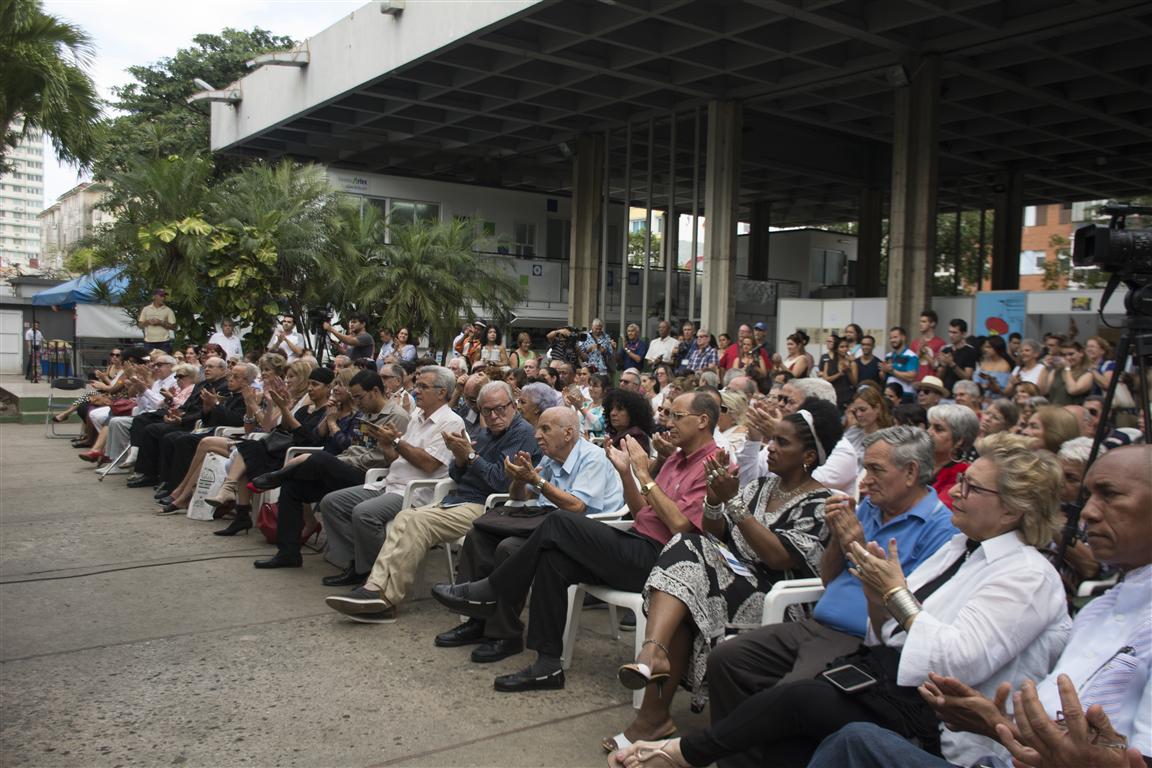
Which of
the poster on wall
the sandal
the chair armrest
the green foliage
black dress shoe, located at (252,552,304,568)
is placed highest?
the green foliage

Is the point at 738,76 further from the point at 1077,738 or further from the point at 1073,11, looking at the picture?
the point at 1077,738

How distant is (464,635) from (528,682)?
0.72m

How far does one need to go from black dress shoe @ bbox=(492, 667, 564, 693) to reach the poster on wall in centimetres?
1075

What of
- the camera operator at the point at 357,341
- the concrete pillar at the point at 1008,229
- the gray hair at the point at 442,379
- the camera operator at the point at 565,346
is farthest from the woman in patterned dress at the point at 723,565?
the concrete pillar at the point at 1008,229

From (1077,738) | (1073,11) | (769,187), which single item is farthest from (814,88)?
(1077,738)

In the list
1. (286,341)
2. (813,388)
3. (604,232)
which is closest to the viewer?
(813,388)

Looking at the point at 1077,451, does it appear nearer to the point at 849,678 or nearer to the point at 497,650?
the point at 849,678

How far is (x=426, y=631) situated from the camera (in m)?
4.99

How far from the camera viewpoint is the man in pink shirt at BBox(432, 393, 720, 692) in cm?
412

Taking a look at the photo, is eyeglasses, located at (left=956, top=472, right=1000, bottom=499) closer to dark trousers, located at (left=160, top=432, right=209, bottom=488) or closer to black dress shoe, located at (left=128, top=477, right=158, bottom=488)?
dark trousers, located at (left=160, top=432, right=209, bottom=488)

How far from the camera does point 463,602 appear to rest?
4.55 metres

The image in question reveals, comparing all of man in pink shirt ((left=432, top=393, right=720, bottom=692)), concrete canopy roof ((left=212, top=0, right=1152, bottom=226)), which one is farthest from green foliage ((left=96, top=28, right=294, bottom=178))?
man in pink shirt ((left=432, top=393, right=720, bottom=692))

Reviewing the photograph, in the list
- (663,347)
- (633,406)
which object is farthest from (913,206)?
(633,406)

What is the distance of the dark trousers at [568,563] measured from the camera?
13.5 feet
